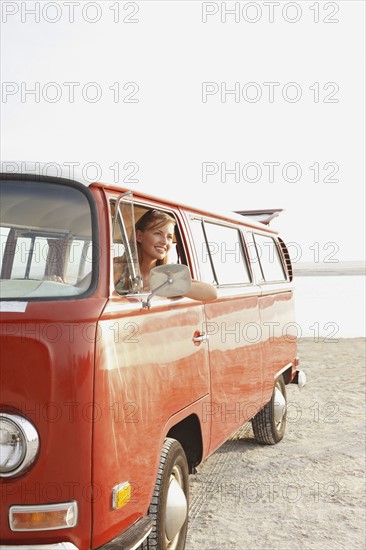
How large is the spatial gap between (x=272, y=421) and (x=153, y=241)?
138 inches

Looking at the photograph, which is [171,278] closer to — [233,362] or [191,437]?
[191,437]

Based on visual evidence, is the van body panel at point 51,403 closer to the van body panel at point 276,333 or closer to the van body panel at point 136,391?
the van body panel at point 136,391

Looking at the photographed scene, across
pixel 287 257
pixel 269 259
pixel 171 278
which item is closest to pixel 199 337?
pixel 171 278

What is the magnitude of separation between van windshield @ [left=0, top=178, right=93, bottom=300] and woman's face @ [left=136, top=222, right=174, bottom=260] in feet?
2.10

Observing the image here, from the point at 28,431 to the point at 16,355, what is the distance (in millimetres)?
323

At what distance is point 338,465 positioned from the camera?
21.0 feet

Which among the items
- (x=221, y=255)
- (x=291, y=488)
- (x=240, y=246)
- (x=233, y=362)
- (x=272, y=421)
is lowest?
(x=291, y=488)

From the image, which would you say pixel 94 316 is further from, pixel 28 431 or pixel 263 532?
pixel 263 532

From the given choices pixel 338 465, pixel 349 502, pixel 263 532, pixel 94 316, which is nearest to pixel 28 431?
pixel 94 316

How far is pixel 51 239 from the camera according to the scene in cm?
380

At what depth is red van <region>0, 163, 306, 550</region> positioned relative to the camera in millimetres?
2914

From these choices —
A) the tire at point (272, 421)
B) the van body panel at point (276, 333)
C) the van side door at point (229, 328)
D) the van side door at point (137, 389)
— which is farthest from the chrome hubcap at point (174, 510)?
the tire at point (272, 421)

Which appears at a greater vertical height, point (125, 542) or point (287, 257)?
point (287, 257)

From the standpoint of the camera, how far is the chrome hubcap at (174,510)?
398 cm
